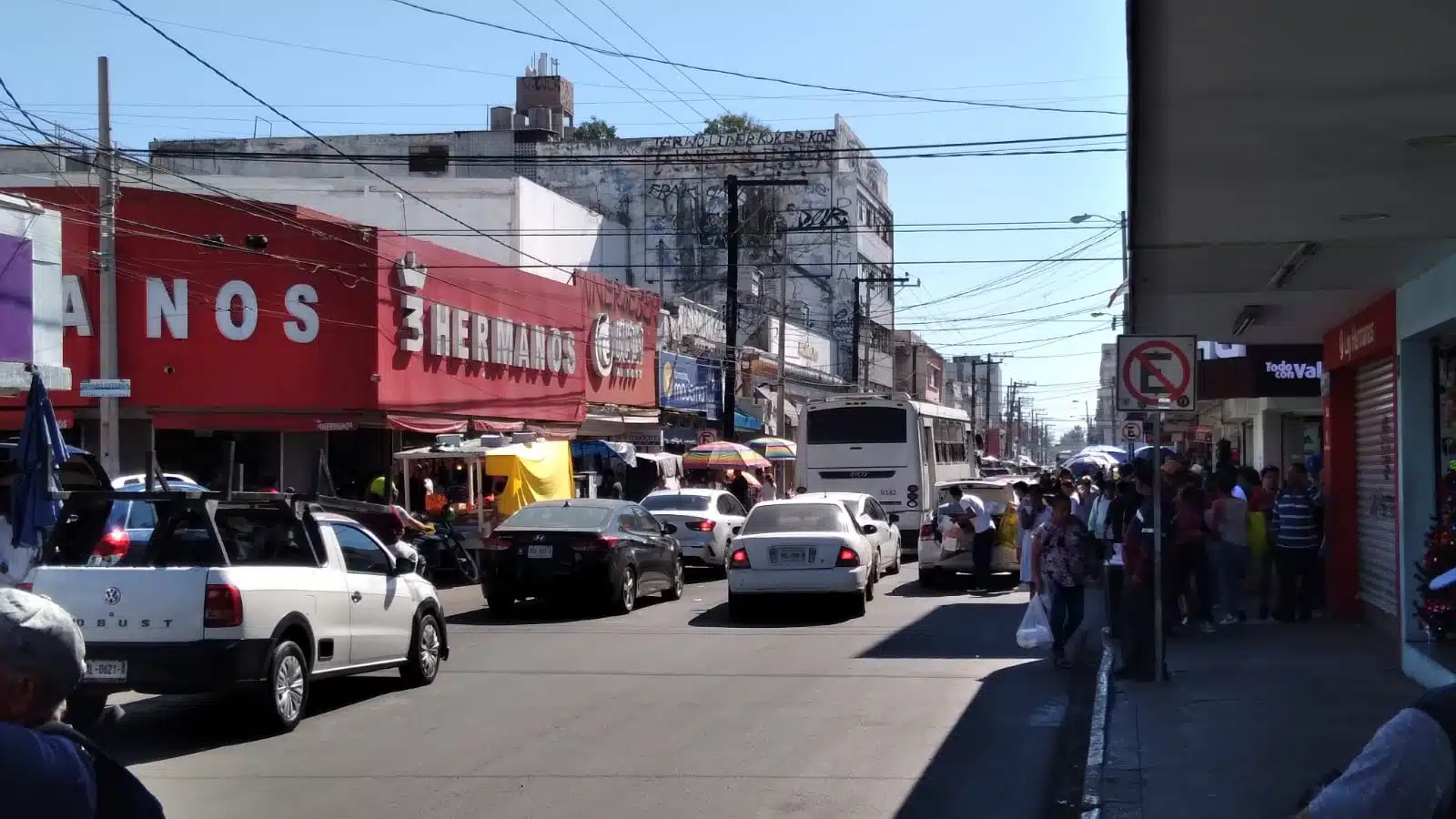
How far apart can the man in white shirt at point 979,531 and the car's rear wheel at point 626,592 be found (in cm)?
564

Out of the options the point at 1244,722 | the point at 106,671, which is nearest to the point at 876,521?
the point at 1244,722

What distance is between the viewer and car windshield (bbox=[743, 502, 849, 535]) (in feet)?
61.7

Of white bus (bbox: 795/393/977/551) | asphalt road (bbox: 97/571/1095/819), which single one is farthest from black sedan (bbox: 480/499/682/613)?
white bus (bbox: 795/393/977/551)

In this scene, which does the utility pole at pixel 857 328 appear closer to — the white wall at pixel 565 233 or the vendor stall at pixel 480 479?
the white wall at pixel 565 233

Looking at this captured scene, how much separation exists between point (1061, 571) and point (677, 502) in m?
12.6

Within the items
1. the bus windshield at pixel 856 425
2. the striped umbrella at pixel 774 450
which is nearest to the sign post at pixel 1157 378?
the bus windshield at pixel 856 425

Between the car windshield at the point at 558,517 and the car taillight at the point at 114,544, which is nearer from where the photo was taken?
the car taillight at the point at 114,544

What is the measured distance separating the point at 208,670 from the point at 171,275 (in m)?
19.1

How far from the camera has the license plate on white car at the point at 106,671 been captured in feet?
32.0

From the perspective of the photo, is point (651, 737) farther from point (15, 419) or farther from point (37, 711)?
point (15, 419)

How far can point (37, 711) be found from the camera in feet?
10.8

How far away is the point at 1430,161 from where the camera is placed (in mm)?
7727

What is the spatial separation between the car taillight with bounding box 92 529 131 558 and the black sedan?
15.3 feet

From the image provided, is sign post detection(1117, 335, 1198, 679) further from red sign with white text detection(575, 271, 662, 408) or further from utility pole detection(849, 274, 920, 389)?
utility pole detection(849, 274, 920, 389)
